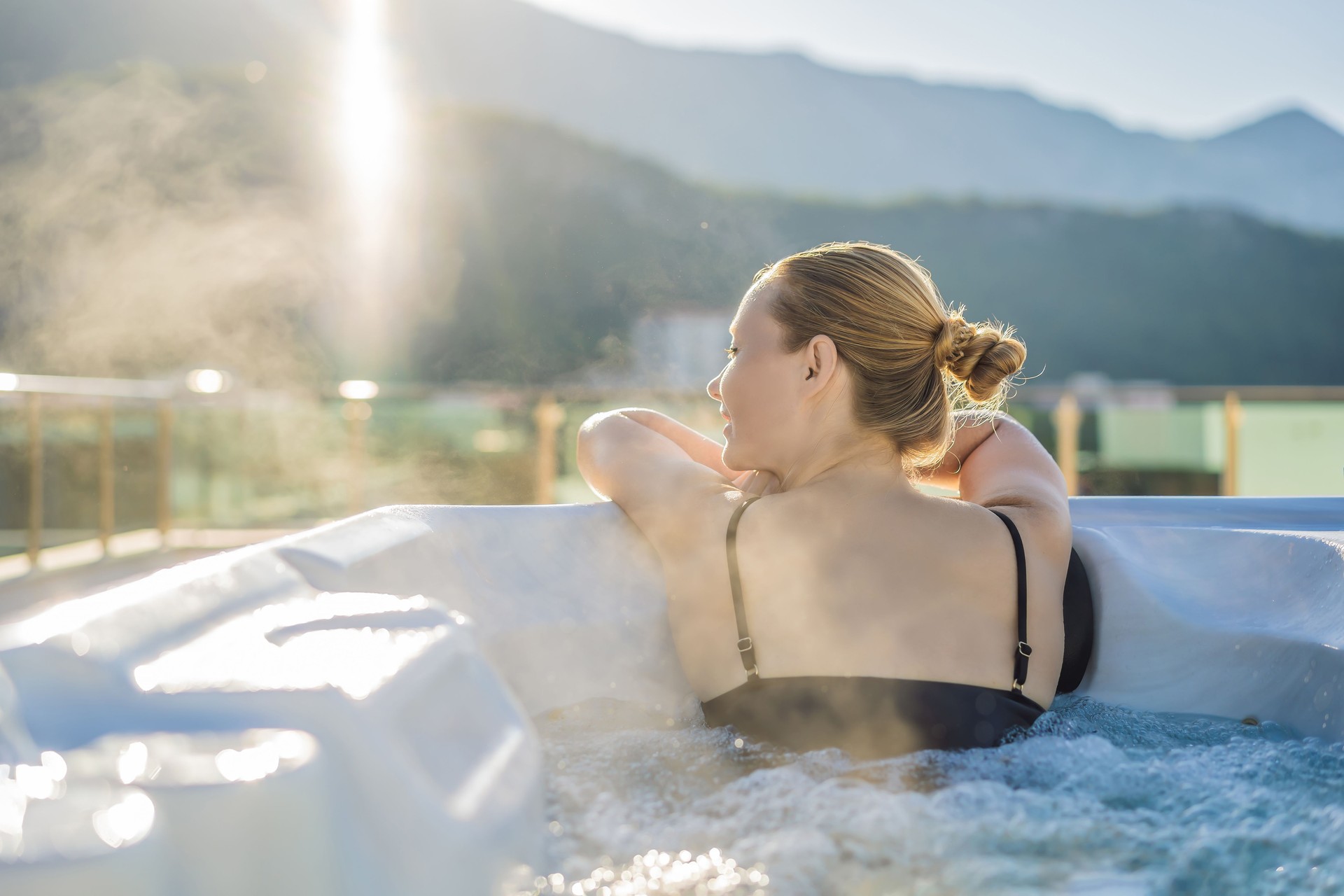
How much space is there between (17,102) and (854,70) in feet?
99.4

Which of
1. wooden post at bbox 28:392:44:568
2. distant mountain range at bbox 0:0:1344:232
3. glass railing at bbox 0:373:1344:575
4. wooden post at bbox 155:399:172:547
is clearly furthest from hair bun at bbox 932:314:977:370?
distant mountain range at bbox 0:0:1344:232

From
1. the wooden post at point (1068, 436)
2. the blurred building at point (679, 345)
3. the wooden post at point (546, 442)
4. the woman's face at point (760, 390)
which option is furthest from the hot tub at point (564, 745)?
the blurred building at point (679, 345)

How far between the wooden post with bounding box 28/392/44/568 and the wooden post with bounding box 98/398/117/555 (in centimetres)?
41

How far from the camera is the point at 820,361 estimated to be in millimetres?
1090

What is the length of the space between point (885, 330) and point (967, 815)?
53 cm

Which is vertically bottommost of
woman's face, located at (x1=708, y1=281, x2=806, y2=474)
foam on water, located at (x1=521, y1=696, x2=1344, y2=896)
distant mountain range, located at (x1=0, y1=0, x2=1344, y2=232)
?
foam on water, located at (x1=521, y1=696, x2=1344, y2=896)

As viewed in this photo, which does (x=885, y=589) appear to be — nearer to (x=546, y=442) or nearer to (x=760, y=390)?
(x=760, y=390)

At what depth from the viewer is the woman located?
1.03 meters

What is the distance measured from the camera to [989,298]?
957 inches

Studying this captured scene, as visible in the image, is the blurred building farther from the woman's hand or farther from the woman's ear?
the woman's ear

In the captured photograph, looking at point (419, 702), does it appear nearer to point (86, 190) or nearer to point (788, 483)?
point (788, 483)

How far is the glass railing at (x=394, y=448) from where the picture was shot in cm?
415

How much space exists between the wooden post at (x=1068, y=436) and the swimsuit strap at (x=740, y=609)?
13.4 ft

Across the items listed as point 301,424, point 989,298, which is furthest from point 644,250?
point 989,298
